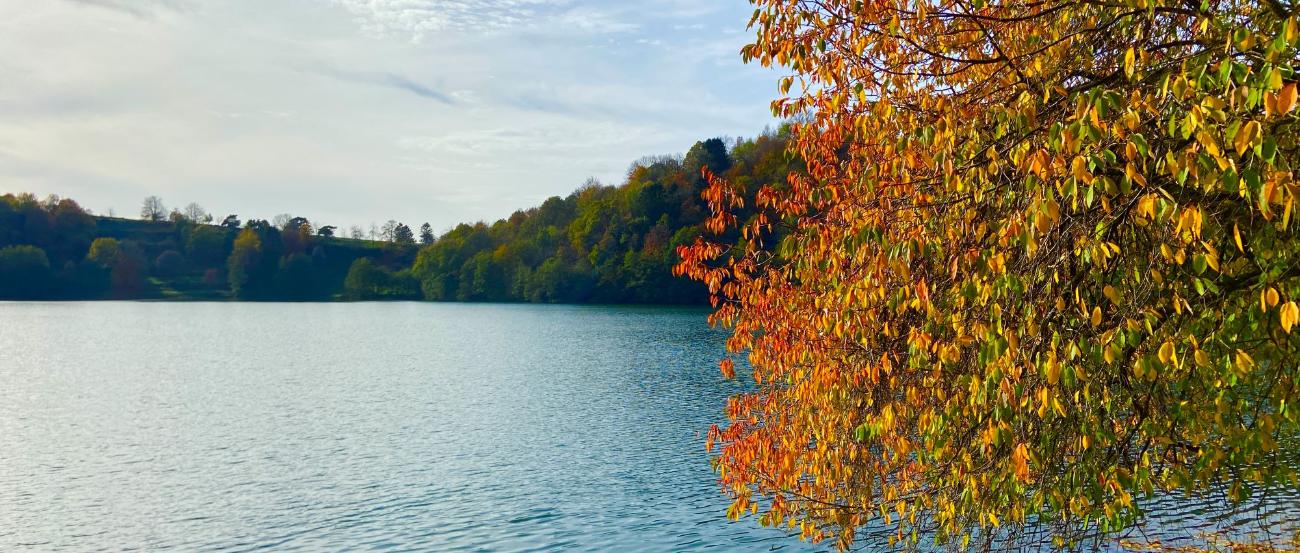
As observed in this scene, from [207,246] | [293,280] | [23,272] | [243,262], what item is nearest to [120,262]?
[23,272]

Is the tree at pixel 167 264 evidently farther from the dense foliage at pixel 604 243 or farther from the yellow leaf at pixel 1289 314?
the yellow leaf at pixel 1289 314

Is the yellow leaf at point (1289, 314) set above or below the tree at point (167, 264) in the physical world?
below

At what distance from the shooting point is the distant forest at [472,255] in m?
143

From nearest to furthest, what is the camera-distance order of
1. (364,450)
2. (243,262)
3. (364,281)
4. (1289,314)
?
(1289,314) < (364,450) < (243,262) < (364,281)

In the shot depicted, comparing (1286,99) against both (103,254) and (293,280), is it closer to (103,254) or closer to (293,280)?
(293,280)

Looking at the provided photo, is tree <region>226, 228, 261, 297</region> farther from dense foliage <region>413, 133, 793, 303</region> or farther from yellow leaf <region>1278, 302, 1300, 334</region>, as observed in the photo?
yellow leaf <region>1278, 302, 1300, 334</region>

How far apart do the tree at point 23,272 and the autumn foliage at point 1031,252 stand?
197875mm

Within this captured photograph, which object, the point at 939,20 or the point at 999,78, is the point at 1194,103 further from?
the point at 939,20

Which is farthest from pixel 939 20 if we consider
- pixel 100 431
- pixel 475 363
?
pixel 475 363

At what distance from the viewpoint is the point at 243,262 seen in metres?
190

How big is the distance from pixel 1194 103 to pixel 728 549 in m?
15.1

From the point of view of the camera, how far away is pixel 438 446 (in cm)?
3150

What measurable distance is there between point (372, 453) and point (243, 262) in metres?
177

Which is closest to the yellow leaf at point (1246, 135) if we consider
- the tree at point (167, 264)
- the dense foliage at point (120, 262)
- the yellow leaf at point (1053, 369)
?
the yellow leaf at point (1053, 369)
